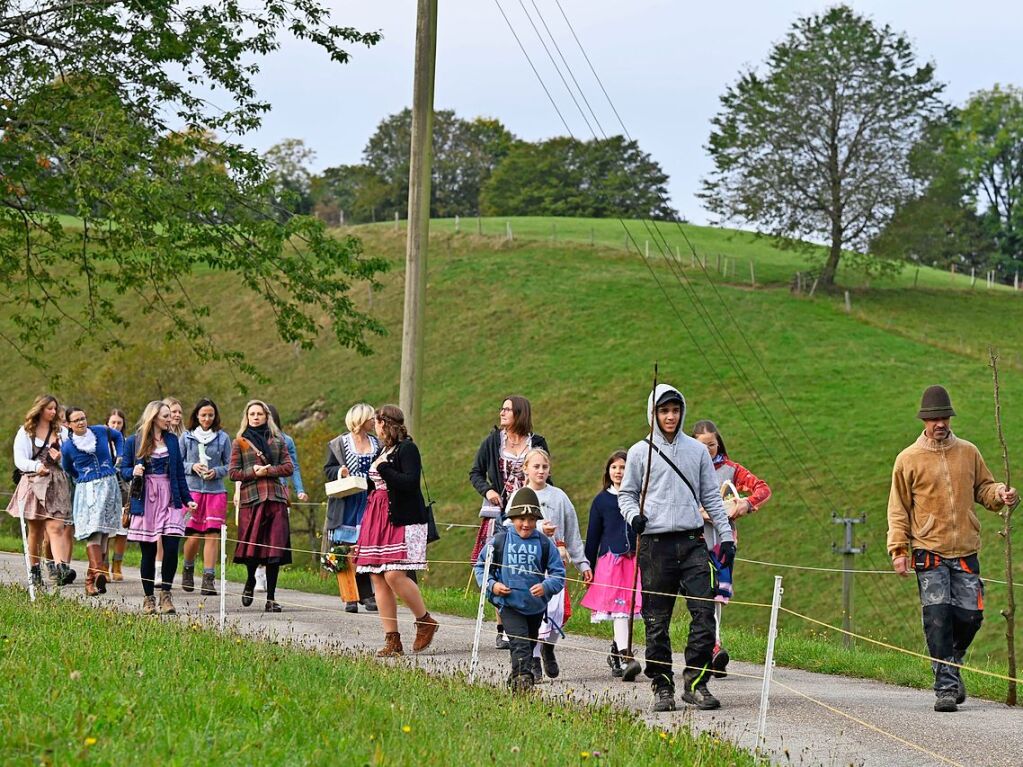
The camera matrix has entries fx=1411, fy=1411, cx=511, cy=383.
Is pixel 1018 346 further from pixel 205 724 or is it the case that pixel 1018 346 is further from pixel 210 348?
pixel 205 724

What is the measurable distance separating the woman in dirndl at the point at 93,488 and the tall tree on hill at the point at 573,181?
272 feet

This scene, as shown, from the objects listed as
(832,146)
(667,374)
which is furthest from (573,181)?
(667,374)

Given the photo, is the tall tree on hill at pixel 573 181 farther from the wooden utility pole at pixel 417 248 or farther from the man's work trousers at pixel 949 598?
the man's work trousers at pixel 949 598

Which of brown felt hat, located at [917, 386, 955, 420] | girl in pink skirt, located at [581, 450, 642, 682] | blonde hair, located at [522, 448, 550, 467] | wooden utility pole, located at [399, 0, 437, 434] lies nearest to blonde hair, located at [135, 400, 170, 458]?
wooden utility pole, located at [399, 0, 437, 434]

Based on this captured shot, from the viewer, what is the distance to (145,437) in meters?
14.3

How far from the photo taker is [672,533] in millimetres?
9312

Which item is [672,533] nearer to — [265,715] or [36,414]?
[265,715]

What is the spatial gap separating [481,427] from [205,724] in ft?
129

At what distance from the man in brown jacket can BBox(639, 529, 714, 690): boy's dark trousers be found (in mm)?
1677

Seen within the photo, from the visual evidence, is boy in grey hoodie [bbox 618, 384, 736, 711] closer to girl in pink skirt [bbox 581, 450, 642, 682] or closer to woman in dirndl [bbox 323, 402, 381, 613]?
girl in pink skirt [bbox 581, 450, 642, 682]

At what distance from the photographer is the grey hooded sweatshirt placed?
929 cm

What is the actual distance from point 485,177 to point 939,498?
105 metres

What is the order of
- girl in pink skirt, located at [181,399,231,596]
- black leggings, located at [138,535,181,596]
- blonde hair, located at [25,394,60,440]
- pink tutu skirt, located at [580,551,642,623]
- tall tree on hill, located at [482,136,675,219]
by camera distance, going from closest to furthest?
1. pink tutu skirt, located at [580,551,642,623]
2. black leggings, located at [138,535,181,596]
3. blonde hair, located at [25,394,60,440]
4. girl in pink skirt, located at [181,399,231,596]
5. tall tree on hill, located at [482,136,675,219]

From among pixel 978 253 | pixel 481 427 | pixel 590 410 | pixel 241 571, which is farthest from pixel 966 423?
pixel 978 253
